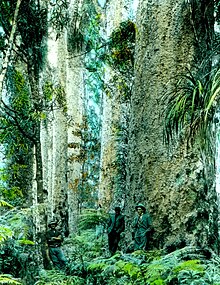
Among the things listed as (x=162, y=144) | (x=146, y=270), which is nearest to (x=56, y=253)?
(x=162, y=144)

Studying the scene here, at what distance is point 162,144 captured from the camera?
24.6 feet

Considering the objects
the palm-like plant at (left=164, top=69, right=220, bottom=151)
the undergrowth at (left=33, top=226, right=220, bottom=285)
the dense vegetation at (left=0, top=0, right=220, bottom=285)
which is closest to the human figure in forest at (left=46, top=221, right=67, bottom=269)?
the dense vegetation at (left=0, top=0, right=220, bottom=285)

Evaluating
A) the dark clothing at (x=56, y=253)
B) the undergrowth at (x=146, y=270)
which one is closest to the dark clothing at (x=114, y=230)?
the dark clothing at (x=56, y=253)

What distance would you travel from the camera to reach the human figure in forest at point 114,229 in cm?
958

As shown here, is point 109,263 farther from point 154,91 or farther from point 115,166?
point 115,166

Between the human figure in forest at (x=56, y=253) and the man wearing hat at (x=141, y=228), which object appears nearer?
the man wearing hat at (x=141, y=228)

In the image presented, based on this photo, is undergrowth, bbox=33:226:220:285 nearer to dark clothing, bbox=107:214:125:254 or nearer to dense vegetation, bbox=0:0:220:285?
dense vegetation, bbox=0:0:220:285

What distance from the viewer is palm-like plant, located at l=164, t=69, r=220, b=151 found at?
21.5 feet

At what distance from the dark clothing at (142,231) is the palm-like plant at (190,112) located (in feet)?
3.89

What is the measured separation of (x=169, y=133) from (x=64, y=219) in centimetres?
862

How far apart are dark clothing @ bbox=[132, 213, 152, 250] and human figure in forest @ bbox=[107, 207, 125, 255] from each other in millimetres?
2028

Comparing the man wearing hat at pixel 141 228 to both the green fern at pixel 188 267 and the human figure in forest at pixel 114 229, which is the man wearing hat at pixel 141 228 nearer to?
the green fern at pixel 188 267

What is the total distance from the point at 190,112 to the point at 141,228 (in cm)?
182

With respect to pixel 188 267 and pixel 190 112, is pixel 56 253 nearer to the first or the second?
pixel 190 112
